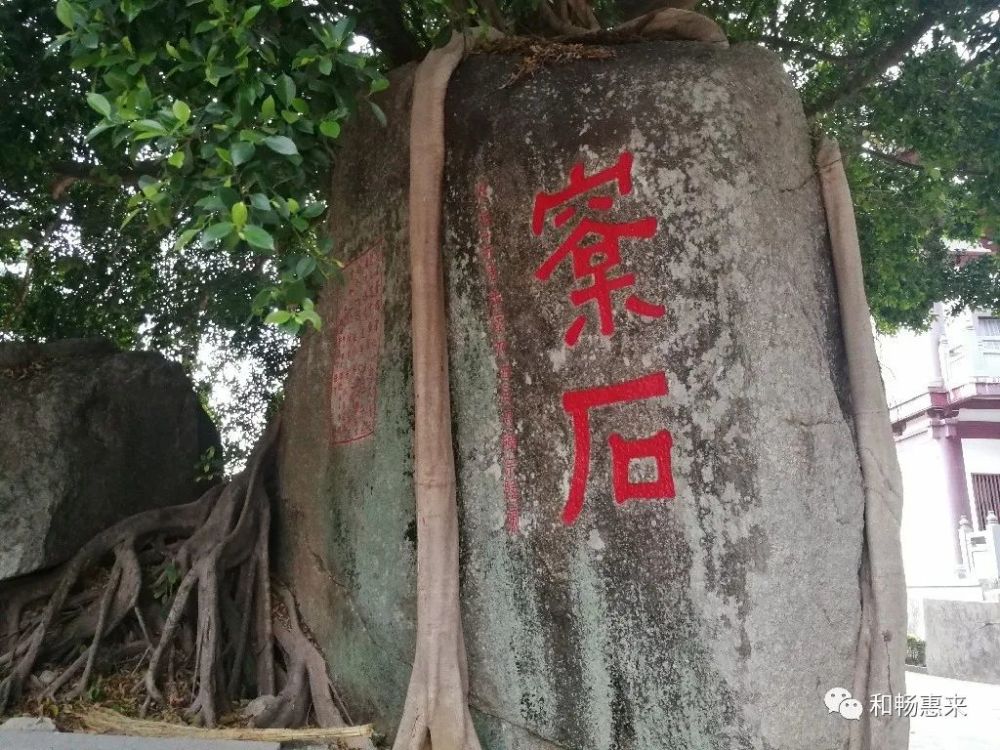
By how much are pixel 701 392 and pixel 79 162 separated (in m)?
3.85

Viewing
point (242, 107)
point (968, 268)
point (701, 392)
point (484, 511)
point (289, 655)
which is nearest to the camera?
point (242, 107)

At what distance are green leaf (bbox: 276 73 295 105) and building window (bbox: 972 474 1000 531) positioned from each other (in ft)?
36.5

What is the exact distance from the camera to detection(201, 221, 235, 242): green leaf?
1942 millimetres

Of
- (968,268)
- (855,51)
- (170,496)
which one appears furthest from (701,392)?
(968,268)

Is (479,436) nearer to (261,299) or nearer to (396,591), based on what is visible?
(396,591)

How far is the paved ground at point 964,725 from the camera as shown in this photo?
457 cm

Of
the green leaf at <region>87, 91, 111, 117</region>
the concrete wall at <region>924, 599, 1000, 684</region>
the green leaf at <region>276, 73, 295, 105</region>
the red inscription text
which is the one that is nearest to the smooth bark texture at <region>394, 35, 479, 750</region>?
the red inscription text

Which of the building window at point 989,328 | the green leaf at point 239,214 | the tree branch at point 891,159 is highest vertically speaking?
the building window at point 989,328

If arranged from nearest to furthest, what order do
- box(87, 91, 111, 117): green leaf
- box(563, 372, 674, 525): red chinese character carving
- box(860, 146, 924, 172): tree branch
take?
box(87, 91, 111, 117): green leaf, box(563, 372, 674, 525): red chinese character carving, box(860, 146, 924, 172): tree branch

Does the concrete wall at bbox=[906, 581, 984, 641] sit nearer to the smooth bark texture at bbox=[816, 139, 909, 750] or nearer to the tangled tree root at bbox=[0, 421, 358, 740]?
the smooth bark texture at bbox=[816, 139, 909, 750]

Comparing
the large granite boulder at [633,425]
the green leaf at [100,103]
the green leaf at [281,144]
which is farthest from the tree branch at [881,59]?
the green leaf at [100,103]

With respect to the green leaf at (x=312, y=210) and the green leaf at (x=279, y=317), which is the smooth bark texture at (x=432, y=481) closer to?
the green leaf at (x=312, y=210)

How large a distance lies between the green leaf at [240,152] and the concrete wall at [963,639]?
692cm

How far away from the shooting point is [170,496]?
438 cm
